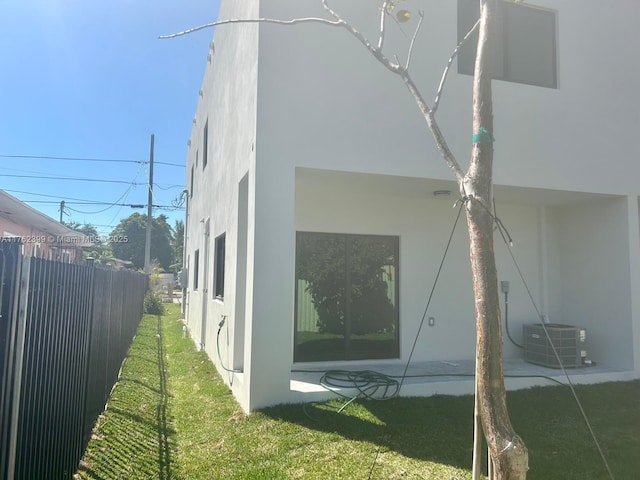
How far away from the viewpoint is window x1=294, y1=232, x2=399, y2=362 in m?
7.28

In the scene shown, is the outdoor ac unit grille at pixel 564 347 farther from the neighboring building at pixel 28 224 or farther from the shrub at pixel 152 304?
the shrub at pixel 152 304

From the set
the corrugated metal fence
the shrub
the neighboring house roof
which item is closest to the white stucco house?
the corrugated metal fence

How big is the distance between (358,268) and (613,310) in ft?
14.3

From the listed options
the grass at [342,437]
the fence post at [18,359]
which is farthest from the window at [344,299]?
the fence post at [18,359]

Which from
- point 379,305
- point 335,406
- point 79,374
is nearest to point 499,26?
point 379,305

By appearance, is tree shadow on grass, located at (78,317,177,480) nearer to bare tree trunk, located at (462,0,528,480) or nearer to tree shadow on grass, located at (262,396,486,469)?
tree shadow on grass, located at (262,396,486,469)

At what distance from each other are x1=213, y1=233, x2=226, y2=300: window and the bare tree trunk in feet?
21.1

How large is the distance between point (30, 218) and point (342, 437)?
12.9 meters

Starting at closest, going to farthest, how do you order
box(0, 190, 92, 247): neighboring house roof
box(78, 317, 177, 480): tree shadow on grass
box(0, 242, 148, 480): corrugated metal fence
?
1. box(0, 242, 148, 480): corrugated metal fence
2. box(78, 317, 177, 480): tree shadow on grass
3. box(0, 190, 92, 247): neighboring house roof

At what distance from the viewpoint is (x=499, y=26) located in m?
7.12

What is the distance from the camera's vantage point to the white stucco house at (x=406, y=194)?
18.0ft

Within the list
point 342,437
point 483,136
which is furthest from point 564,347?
point 483,136

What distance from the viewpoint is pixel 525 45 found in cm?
732

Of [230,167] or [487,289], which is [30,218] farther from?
[487,289]
